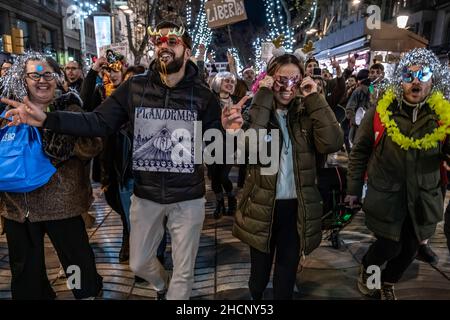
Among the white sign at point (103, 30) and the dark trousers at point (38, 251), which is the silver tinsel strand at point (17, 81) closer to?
the dark trousers at point (38, 251)

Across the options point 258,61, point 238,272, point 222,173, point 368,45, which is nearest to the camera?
point 238,272

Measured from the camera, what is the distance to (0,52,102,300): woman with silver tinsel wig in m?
2.61

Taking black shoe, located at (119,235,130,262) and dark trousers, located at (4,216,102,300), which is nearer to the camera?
dark trousers, located at (4,216,102,300)

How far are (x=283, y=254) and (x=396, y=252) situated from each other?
1.07m

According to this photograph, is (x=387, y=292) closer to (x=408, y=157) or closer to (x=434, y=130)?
(x=408, y=157)

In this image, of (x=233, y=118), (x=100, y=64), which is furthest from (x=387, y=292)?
(x=100, y=64)

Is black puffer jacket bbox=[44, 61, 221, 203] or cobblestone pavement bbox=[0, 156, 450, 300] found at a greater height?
black puffer jacket bbox=[44, 61, 221, 203]

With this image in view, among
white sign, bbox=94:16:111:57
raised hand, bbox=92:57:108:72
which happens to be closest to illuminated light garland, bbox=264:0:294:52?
white sign, bbox=94:16:111:57

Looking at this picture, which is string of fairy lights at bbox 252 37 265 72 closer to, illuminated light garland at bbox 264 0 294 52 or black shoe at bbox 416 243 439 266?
illuminated light garland at bbox 264 0 294 52

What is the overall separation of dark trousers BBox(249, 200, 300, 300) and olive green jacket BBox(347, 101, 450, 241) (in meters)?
0.83

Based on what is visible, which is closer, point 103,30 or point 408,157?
point 408,157

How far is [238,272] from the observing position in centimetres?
377
